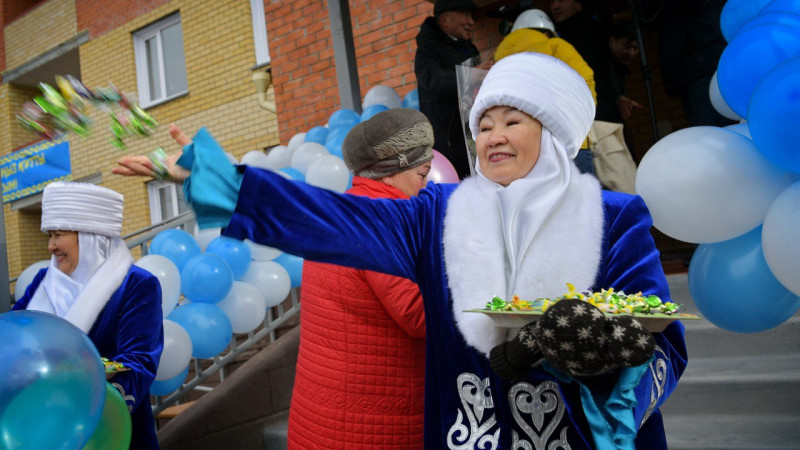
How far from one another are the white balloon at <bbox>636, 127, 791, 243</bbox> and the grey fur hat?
2.54ft

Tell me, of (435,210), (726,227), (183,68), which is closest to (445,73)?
(726,227)

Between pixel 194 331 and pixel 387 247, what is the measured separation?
2.50 meters

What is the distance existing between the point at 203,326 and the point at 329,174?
1307 mm

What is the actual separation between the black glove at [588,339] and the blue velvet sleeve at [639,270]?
28 centimetres

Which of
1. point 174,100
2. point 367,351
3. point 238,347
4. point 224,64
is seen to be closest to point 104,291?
point 367,351

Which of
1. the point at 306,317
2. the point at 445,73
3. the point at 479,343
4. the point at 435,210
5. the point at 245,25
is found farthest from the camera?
the point at 245,25

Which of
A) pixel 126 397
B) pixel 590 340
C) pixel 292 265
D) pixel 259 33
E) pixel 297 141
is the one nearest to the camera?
pixel 590 340

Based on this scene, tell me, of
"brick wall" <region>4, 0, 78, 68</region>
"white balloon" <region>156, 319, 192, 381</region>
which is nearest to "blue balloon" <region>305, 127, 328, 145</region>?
"white balloon" <region>156, 319, 192, 381</region>

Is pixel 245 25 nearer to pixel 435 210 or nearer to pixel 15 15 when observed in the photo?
pixel 15 15

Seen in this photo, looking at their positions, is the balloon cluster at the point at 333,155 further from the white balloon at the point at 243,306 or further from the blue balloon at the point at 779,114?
the blue balloon at the point at 779,114

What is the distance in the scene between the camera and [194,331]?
3.68m

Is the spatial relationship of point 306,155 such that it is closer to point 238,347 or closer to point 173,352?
point 238,347

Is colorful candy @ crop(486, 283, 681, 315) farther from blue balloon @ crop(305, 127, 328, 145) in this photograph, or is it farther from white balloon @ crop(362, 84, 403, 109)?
blue balloon @ crop(305, 127, 328, 145)

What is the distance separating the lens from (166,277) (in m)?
3.62
